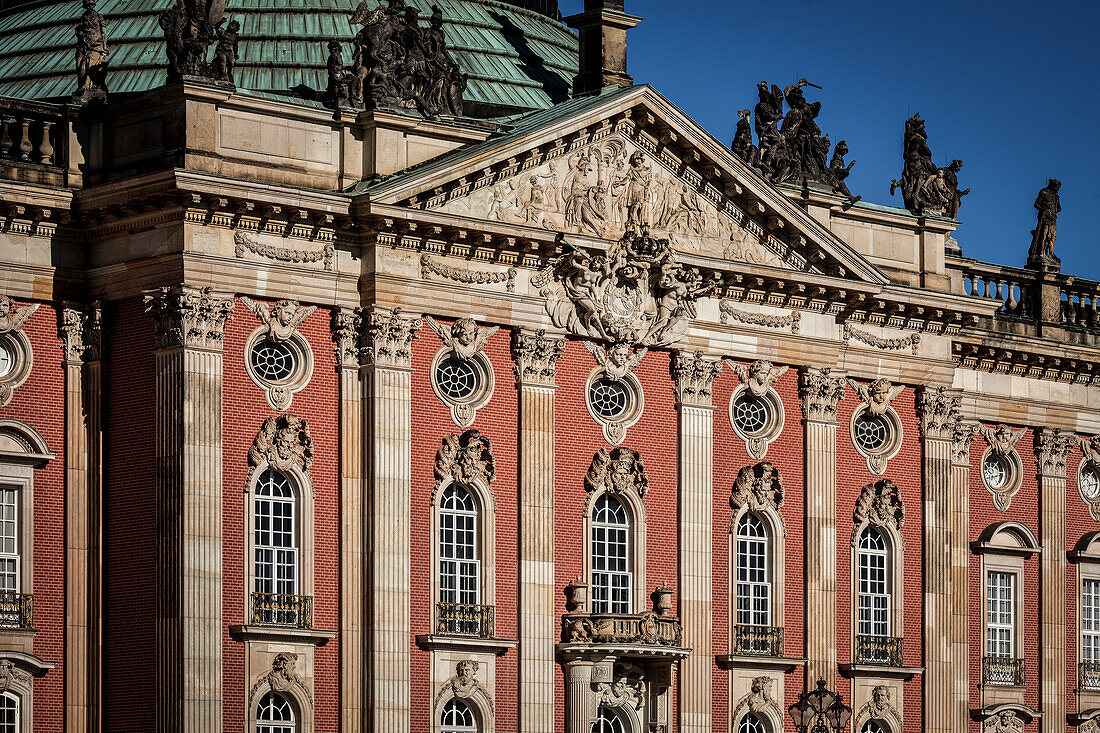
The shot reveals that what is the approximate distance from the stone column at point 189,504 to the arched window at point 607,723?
29.2 ft

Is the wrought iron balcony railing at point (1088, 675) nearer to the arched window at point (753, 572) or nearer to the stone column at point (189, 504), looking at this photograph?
the arched window at point (753, 572)

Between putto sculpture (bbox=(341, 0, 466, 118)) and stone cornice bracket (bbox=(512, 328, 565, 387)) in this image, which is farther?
stone cornice bracket (bbox=(512, 328, 565, 387))

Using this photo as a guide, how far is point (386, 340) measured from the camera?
5162 cm

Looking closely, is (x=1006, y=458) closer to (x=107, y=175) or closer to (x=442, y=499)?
(x=442, y=499)

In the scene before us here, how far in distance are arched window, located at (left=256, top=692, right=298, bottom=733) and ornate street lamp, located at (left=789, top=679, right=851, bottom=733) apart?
31.9 ft

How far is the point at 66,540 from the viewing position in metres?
49.6

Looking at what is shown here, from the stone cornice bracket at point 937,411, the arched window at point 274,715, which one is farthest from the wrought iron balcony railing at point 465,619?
the stone cornice bracket at point 937,411

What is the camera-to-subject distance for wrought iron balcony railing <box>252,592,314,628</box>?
49656 mm

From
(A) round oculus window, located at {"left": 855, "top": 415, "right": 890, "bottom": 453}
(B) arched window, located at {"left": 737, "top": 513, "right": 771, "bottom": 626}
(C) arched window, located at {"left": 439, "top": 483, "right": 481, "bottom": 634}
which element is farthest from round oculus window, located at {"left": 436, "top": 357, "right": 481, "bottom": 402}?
(A) round oculus window, located at {"left": 855, "top": 415, "right": 890, "bottom": 453}

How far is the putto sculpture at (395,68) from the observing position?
5256 centimetres

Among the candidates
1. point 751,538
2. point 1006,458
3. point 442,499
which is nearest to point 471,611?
point 442,499

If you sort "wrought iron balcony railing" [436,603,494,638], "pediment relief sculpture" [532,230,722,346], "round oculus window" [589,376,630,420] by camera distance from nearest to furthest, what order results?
"wrought iron balcony railing" [436,603,494,638] < "pediment relief sculpture" [532,230,722,346] < "round oculus window" [589,376,630,420]

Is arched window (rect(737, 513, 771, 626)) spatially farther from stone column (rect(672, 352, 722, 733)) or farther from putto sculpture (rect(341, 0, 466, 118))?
putto sculpture (rect(341, 0, 466, 118))

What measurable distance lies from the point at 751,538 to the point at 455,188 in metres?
10.7
